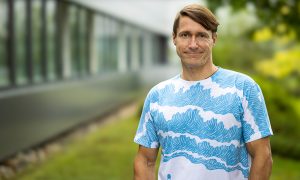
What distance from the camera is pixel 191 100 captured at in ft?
8.33

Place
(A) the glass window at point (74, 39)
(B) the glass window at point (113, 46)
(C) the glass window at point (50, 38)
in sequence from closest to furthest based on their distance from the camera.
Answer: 1. (C) the glass window at point (50, 38)
2. (A) the glass window at point (74, 39)
3. (B) the glass window at point (113, 46)

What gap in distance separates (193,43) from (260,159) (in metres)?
0.52

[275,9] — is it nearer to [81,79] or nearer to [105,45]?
[81,79]

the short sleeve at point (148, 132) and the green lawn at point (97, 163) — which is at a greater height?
the short sleeve at point (148, 132)

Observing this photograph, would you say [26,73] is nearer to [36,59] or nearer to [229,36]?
[36,59]

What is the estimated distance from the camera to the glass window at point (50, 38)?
14.3 m

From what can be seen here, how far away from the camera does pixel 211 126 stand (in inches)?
98.0

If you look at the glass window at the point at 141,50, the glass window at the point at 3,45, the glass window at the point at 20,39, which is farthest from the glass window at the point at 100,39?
the glass window at the point at 141,50

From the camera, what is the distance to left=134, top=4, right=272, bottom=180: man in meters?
2.49

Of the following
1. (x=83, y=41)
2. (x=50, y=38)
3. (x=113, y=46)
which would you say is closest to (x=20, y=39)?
(x=50, y=38)

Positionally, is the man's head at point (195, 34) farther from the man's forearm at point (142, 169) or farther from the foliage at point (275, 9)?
the foliage at point (275, 9)

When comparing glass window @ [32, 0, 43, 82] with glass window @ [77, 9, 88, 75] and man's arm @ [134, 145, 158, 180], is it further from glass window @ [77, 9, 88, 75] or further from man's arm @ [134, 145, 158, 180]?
man's arm @ [134, 145, 158, 180]

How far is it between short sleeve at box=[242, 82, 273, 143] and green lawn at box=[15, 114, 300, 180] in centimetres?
721

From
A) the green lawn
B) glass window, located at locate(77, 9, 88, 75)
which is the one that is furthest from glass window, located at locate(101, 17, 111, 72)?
the green lawn
